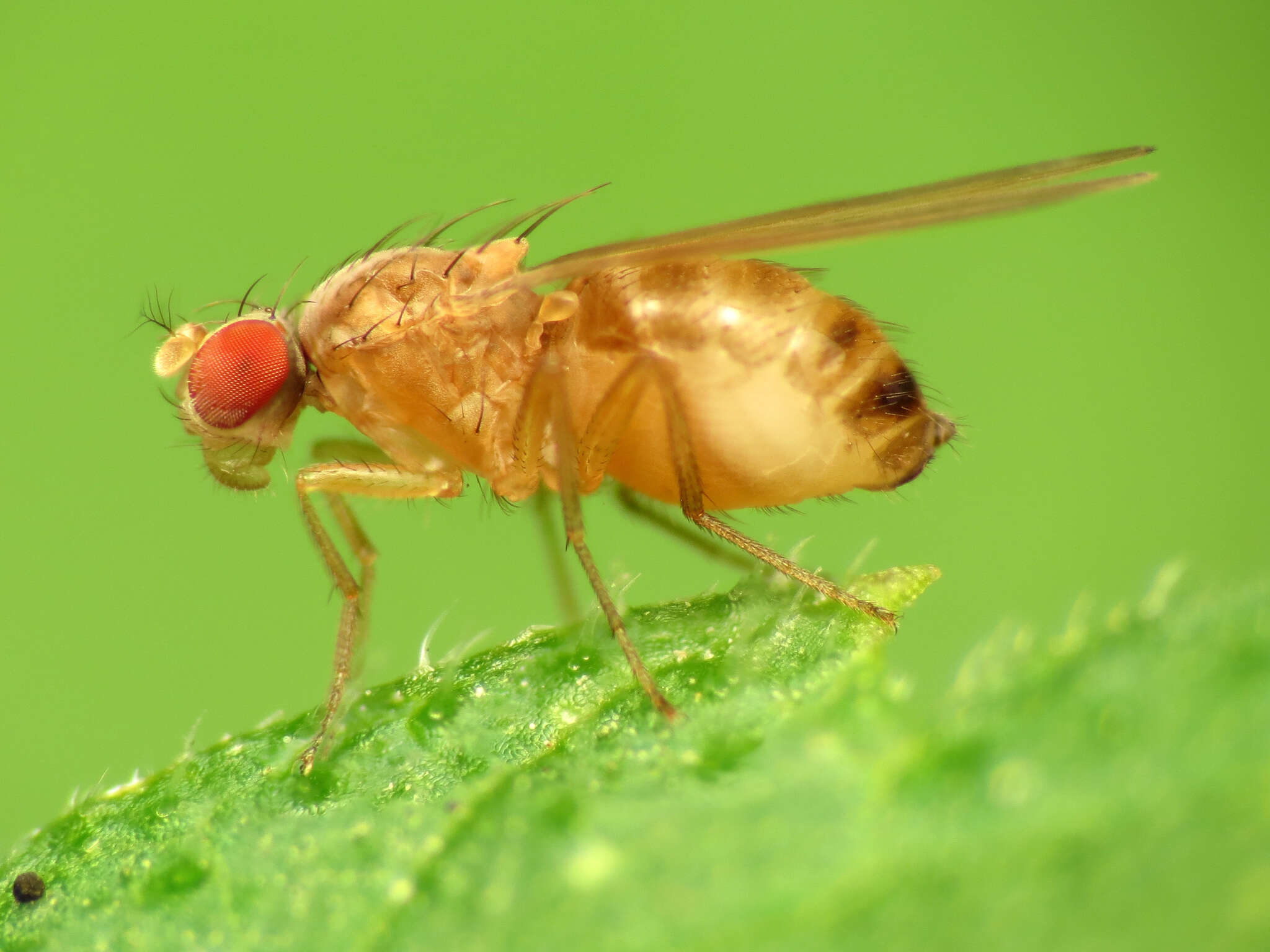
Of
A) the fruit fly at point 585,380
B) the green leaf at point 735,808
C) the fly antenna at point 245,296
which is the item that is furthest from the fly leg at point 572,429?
the fly antenna at point 245,296

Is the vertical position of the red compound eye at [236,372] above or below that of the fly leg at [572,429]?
above

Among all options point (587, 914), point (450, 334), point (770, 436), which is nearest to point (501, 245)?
point (450, 334)

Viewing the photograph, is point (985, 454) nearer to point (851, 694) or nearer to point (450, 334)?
point (450, 334)

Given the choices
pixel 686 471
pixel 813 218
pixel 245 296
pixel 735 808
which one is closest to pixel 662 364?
pixel 686 471

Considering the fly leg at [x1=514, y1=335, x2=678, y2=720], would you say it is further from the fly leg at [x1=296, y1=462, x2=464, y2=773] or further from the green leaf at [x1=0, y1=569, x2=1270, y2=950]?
the green leaf at [x1=0, y1=569, x2=1270, y2=950]

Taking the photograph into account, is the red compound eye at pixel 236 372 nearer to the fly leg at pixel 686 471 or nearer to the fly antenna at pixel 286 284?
the fly antenna at pixel 286 284

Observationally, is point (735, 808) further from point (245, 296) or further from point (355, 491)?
point (245, 296)

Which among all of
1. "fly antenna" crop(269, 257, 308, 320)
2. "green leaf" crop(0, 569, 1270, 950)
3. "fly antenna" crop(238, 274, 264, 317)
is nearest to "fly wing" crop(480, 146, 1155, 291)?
"green leaf" crop(0, 569, 1270, 950)
